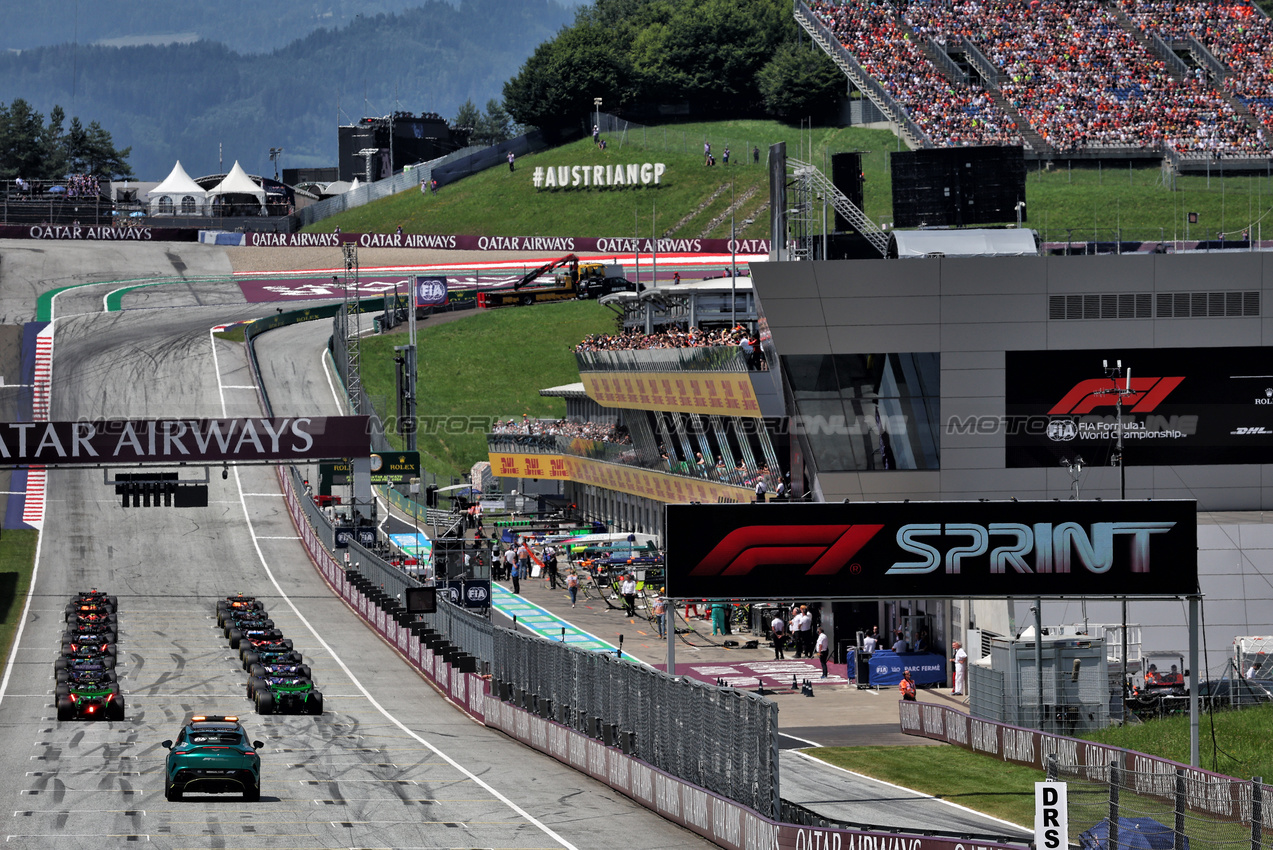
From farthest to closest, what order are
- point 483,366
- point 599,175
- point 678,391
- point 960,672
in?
point 599,175 < point 483,366 < point 678,391 < point 960,672

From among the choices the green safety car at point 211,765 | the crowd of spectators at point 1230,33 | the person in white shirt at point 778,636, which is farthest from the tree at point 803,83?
the green safety car at point 211,765

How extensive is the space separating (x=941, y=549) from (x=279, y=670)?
20289 mm

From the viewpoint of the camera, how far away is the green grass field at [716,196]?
99.2 meters

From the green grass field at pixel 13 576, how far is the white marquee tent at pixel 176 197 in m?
79.1

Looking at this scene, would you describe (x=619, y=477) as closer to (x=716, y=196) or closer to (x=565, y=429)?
(x=565, y=429)

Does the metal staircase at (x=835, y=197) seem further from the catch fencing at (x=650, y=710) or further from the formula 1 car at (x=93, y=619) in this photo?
the formula 1 car at (x=93, y=619)

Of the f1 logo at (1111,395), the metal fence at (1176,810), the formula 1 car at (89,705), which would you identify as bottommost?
the formula 1 car at (89,705)

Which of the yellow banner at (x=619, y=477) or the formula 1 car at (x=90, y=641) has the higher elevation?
the yellow banner at (x=619, y=477)

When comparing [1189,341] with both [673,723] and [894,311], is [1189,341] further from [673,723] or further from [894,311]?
[673,723]

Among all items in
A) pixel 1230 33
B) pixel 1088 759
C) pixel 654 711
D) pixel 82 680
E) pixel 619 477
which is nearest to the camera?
pixel 1088 759

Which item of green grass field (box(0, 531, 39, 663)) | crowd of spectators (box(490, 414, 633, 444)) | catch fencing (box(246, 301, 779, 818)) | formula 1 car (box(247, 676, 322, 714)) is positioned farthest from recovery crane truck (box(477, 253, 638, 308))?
formula 1 car (box(247, 676, 322, 714))

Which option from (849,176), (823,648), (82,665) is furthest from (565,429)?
(82,665)

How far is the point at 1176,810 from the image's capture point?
16.9m

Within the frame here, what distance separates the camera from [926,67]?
118812 millimetres
